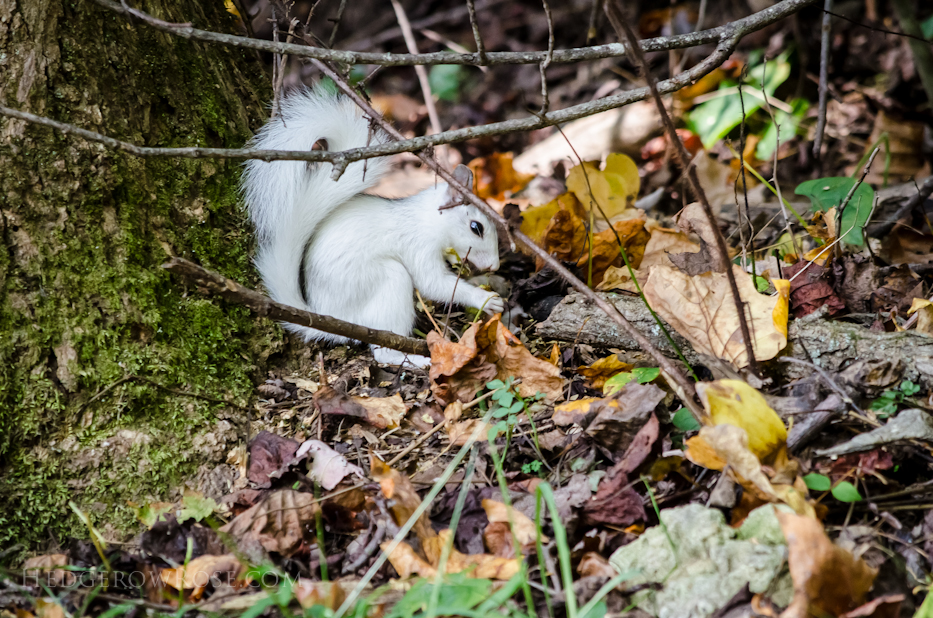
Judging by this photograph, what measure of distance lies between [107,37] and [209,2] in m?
0.59

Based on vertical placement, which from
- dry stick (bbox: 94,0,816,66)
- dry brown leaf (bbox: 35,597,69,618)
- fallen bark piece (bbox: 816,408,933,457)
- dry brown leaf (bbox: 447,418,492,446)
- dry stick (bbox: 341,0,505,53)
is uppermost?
dry stick (bbox: 341,0,505,53)

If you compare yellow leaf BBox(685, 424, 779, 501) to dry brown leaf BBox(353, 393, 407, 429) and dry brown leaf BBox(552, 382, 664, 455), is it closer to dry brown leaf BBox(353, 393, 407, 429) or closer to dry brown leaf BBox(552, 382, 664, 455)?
dry brown leaf BBox(552, 382, 664, 455)

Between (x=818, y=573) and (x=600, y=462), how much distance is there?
621mm

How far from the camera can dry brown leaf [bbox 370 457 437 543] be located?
63.5 inches

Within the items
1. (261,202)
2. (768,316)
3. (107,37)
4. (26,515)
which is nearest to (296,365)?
(261,202)

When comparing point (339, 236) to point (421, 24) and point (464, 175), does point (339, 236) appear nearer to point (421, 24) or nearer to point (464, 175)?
point (464, 175)

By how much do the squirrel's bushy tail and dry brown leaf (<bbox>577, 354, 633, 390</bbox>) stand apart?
94 centimetres

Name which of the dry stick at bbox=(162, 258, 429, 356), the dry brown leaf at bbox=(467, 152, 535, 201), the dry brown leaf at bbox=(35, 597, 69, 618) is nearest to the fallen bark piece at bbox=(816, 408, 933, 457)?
the dry stick at bbox=(162, 258, 429, 356)

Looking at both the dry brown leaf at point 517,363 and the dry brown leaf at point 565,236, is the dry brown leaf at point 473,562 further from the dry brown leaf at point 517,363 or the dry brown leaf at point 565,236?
the dry brown leaf at point 565,236

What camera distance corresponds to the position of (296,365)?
7.86 ft

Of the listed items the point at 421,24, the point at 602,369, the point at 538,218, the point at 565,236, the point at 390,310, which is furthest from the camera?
the point at 421,24

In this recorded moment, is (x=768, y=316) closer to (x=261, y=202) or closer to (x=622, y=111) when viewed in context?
(x=261, y=202)

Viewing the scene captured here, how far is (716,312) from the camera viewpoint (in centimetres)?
191

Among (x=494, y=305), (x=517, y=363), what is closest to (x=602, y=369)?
(x=517, y=363)
